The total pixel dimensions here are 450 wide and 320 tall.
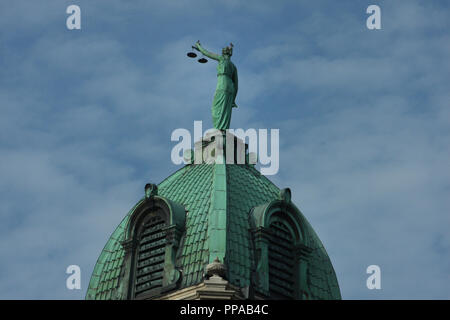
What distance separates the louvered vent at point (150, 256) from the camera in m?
69.9

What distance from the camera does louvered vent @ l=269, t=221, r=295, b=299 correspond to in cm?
6988

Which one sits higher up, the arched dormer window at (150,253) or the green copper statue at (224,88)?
the green copper statue at (224,88)

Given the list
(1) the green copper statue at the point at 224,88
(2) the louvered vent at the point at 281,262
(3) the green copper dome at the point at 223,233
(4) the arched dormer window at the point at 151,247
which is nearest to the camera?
(3) the green copper dome at the point at 223,233

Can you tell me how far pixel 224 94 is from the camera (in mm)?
78125

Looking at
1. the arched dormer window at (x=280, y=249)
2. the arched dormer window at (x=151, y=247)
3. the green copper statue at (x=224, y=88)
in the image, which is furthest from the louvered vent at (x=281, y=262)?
the green copper statue at (x=224, y=88)

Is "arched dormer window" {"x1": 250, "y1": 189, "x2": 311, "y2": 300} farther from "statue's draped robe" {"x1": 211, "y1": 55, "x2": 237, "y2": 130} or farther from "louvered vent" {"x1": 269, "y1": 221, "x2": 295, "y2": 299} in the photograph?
"statue's draped robe" {"x1": 211, "y1": 55, "x2": 237, "y2": 130}

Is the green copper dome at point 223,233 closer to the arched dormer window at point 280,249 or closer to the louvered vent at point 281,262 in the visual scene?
the arched dormer window at point 280,249

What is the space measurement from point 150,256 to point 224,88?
11964 millimetres

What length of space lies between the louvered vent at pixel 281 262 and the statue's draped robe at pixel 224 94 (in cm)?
833

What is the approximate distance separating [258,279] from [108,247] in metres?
9.79

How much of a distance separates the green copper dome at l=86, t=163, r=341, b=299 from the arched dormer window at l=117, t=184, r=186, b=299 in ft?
1.31
